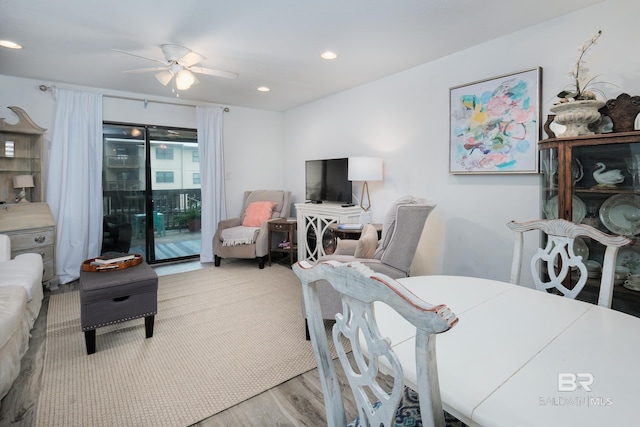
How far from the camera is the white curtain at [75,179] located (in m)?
3.93

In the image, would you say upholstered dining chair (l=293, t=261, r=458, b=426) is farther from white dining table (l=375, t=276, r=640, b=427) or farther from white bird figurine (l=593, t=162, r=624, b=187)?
white bird figurine (l=593, t=162, r=624, b=187)

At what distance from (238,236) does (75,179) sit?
2078 millimetres


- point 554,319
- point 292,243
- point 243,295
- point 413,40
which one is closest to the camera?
point 554,319

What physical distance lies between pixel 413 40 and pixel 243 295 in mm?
2937

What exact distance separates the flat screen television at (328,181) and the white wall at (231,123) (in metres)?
1.07

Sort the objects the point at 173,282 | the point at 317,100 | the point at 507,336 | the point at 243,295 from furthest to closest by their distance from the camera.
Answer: the point at 317,100, the point at 173,282, the point at 243,295, the point at 507,336

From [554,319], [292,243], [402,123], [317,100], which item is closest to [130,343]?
[292,243]

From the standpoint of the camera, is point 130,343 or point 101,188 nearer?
point 130,343

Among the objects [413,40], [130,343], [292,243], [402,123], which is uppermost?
[413,40]

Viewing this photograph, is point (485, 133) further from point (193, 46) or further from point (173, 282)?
point (173, 282)

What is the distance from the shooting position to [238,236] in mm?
4477

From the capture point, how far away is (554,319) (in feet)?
3.64

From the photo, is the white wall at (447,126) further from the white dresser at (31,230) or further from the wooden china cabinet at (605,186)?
the white dresser at (31,230)

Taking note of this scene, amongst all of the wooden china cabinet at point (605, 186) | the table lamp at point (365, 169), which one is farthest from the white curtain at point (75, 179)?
the wooden china cabinet at point (605, 186)
